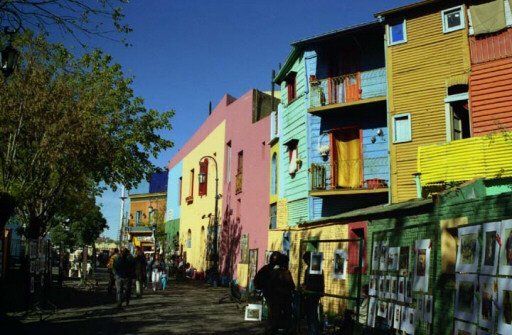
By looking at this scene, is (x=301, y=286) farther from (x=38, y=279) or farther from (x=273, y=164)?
(x=273, y=164)

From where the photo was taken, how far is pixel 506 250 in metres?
4.81

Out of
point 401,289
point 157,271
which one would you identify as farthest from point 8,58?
point 157,271

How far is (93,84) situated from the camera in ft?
71.4

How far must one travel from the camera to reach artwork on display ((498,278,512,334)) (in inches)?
184

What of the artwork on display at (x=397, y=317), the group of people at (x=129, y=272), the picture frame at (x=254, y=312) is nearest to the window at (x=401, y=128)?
the picture frame at (x=254, y=312)

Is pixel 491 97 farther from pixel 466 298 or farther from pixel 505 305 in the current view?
pixel 505 305

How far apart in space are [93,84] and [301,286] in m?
15.7

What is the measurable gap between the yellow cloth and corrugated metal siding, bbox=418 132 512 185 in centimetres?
347

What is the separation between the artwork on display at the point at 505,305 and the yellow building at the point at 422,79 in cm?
1171

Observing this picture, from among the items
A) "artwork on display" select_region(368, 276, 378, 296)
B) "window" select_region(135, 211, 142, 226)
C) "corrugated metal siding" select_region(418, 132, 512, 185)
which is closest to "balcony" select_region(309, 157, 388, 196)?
"corrugated metal siding" select_region(418, 132, 512, 185)

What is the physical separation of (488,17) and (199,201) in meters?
23.5

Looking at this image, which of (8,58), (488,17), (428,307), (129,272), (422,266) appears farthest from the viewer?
(129,272)

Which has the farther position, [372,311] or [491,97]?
[491,97]

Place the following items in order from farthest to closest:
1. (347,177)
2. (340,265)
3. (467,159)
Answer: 1. (347,177)
2. (467,159)
3. (340,265)
